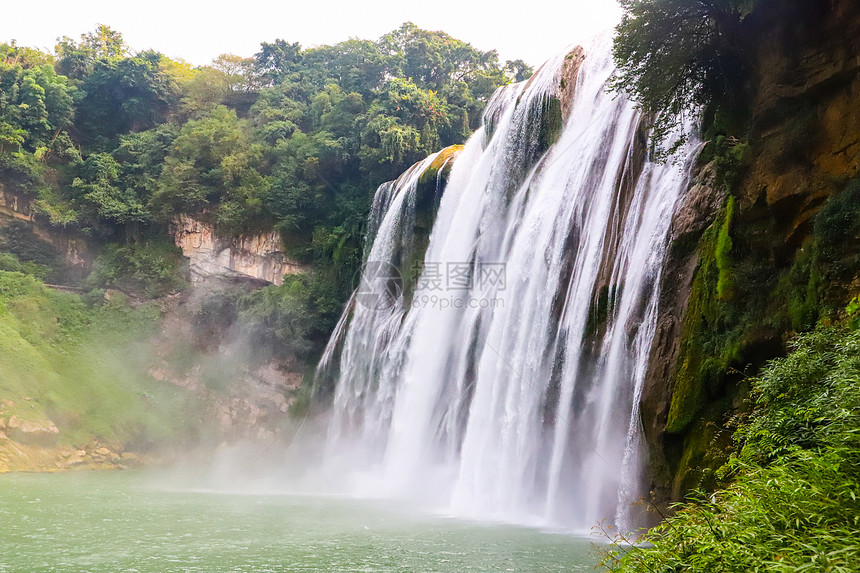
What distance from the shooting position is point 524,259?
559 inches

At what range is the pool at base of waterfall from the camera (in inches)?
289

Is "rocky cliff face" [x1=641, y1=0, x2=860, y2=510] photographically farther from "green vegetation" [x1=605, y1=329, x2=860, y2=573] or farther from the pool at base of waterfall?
the pool at base of waterfall

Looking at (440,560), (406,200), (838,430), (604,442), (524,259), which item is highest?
(406,200)

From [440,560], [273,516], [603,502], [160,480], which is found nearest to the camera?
[440,560]

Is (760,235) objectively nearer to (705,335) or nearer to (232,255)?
(705,335)

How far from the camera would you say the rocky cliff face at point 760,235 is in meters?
7.59

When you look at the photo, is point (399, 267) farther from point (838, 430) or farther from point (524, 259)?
point (838, 430)

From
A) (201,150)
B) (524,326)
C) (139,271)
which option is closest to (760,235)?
(524,326)

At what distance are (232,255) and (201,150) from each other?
581 cm

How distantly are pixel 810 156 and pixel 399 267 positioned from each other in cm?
1614

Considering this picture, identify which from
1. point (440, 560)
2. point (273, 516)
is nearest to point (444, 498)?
point (273, 516)

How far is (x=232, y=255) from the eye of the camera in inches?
1144
